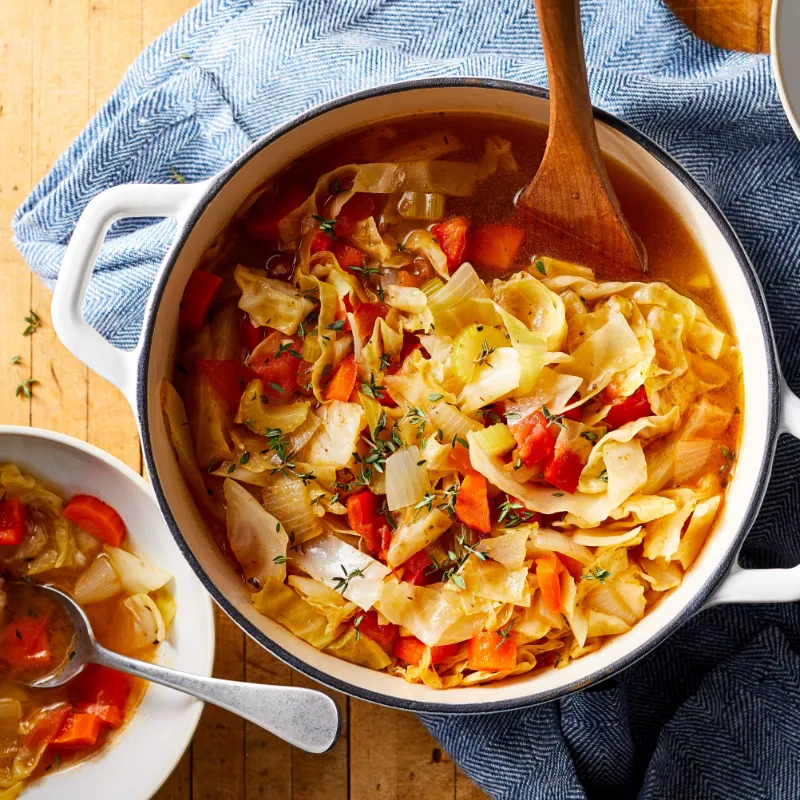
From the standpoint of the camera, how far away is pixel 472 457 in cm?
260

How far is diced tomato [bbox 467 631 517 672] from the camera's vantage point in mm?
2660

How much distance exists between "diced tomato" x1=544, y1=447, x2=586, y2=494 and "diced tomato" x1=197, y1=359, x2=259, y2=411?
90cm

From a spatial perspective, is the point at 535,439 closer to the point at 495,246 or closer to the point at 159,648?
the point at 495,246

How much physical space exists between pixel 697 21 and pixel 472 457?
1624 millimetres

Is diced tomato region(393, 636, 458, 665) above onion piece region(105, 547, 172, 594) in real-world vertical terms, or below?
below

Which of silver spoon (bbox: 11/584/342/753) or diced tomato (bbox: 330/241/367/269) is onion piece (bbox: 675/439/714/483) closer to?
diced tomato (bbox: 330/241/367/269)

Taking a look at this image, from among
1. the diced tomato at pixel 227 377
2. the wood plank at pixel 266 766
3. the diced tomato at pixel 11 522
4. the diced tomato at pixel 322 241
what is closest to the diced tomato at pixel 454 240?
the diced tomato at pixel 322 241

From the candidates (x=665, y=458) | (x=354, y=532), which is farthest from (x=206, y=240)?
(x=665, y=458)

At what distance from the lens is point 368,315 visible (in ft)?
9.02

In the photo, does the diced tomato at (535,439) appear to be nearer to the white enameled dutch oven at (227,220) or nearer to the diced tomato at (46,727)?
the white enameled dutch oven at (227,220)

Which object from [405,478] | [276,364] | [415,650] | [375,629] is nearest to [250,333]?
[276,364]

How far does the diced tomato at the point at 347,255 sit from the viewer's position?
277cm

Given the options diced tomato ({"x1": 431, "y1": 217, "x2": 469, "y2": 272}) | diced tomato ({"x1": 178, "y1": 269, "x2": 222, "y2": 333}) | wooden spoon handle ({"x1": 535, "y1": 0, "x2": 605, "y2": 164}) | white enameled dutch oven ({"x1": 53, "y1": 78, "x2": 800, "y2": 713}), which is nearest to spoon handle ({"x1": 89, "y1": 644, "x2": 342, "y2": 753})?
white enameled dutch oven ({"x1": 53, "y1": 78, "x2": 800, "y2": 713})

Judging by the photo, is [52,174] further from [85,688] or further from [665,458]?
[665,458]
